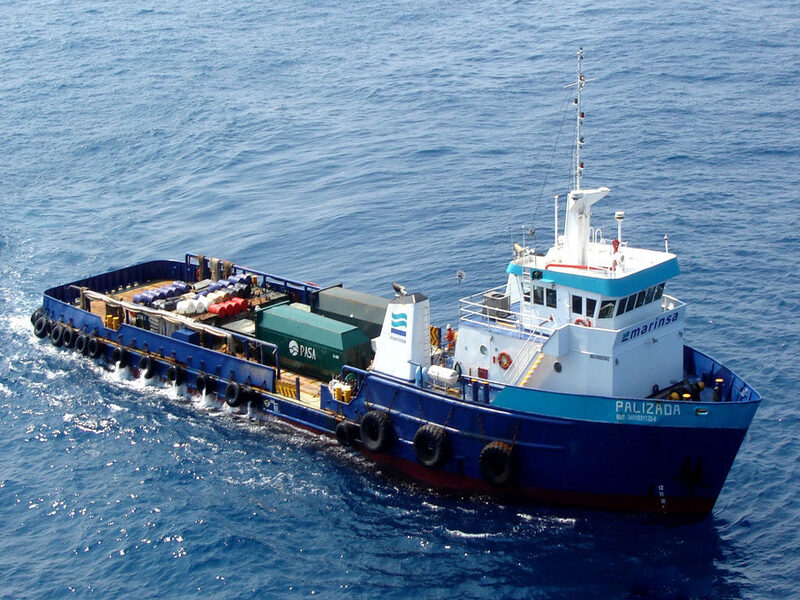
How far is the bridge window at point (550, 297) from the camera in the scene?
26.2 m

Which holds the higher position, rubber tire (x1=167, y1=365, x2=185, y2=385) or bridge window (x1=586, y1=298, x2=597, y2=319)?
bridge window (x1=586, y1=298, x2=597, y2=319)

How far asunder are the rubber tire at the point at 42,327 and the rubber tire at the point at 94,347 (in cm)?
247

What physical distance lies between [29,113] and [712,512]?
2140 inches

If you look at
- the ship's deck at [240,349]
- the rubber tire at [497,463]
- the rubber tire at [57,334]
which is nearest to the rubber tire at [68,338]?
the rubber tire at [57,334]

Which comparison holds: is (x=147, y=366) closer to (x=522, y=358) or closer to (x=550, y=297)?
(x=522, y=358)

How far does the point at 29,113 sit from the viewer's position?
213 feet

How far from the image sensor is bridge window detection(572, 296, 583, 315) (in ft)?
84.2

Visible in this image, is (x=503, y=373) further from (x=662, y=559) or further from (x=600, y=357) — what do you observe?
(x=662, y=559)

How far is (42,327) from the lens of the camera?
3719 centimetres

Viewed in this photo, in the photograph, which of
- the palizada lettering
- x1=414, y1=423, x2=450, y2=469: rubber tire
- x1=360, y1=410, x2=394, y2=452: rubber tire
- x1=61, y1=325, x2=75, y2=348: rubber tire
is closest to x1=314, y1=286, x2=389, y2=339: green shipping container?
x1=360, y1=410, x2=394, y2=452: rubber tire

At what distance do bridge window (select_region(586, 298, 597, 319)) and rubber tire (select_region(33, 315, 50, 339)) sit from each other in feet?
71.2

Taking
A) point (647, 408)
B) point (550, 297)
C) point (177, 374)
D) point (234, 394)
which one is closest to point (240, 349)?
point (177, 374)

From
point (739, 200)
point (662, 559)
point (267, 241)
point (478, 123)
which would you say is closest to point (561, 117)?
point (478, 123)

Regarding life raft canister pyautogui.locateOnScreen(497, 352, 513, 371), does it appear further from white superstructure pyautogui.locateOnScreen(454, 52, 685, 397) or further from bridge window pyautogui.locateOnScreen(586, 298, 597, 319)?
bridge window pyautogui.locateOnScreen(586, 298, 597, 319)
